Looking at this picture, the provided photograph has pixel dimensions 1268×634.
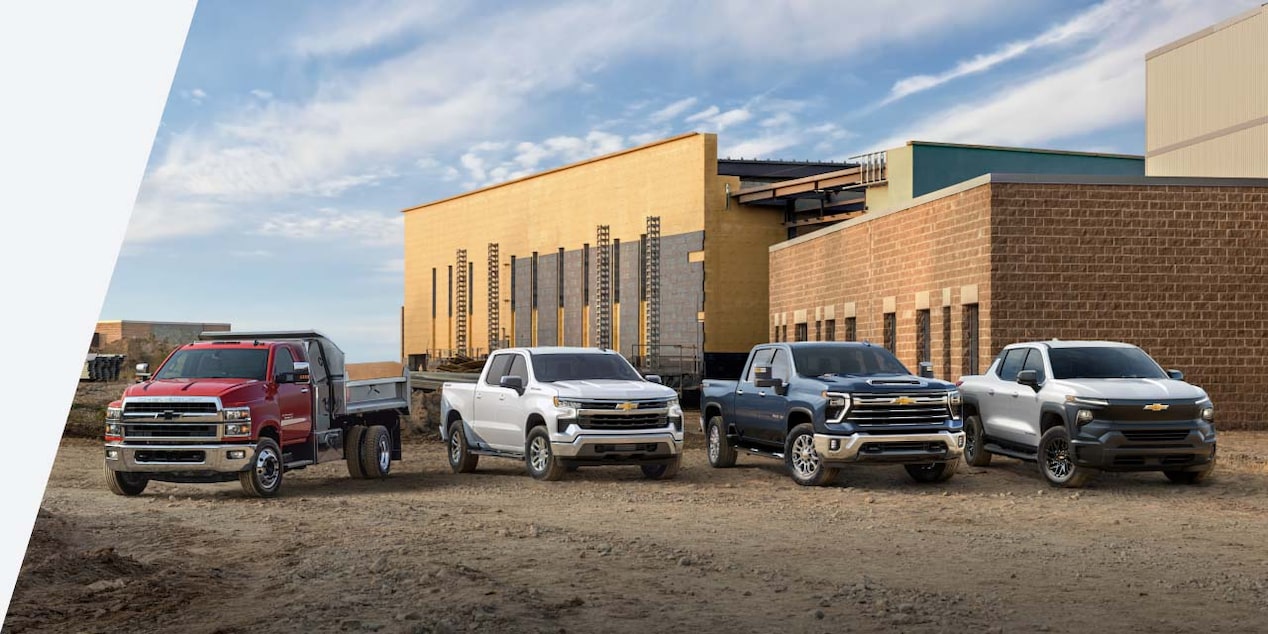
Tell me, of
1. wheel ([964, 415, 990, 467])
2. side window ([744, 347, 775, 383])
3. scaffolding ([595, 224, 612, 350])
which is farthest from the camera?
scaffolding ([595, 224, 612, 350])

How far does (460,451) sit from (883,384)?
6980 millimetres

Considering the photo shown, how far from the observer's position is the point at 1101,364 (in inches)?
750

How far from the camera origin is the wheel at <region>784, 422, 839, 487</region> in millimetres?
18422

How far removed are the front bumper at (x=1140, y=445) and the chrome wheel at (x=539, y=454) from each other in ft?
23.2

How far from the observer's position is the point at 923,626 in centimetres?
896

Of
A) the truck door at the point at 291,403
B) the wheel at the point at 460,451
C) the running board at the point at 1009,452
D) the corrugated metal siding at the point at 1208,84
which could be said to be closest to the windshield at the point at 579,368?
the wheel at the point at 460,451

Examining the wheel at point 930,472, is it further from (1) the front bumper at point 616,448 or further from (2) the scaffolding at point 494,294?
(2) the scaffolding at point 494,294

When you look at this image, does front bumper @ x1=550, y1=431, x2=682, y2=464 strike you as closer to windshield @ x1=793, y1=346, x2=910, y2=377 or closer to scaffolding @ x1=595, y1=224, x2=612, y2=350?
windshield @ x1=793, y1=346, x2=910, y2=377

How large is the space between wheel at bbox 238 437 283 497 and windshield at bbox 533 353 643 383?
3.88m

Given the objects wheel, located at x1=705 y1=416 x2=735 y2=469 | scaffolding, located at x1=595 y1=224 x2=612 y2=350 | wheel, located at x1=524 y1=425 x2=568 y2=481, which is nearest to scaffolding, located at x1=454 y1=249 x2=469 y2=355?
scaffolding, located at x1=595 y1=224 x2=612 y2=350

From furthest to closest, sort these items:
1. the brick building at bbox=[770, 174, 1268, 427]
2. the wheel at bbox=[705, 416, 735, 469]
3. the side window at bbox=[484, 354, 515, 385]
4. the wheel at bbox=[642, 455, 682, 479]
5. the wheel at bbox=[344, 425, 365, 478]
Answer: the brick building at bbox=[770, 174, 1268, 427] → the wheel at bbox=[705, 416, 735, 469] → the side window at bbox=[484, 354, 515, 385] → the wheel at bbox=[344, 425, 365, 478] → the wheel at bbox=[642, 455, 682, 479]

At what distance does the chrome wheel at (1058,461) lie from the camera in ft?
60.4

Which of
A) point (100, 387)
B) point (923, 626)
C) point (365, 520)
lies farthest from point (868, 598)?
point (100, 387)

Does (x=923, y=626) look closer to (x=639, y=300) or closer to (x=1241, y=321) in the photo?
(x=1241, y=321)
